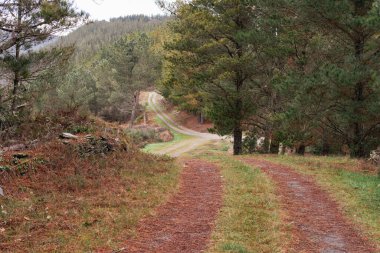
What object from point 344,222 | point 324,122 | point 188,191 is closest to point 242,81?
point 324,122

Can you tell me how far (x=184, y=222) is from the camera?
8.60 metres

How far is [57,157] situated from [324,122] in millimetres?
12693

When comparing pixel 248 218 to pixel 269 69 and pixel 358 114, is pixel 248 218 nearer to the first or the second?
pixel 358 114

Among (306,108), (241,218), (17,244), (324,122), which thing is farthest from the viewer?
(324,122)

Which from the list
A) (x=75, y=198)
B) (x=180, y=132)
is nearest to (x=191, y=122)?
(x=180, y=132)

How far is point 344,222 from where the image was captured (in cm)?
889

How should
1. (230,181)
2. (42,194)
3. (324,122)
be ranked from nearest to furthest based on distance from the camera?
(42,194) → (230,181) → (324,122)

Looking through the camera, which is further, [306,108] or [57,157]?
[306,108]

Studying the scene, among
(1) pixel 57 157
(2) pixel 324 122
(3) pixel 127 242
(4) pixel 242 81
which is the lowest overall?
(3) pixel 127 242

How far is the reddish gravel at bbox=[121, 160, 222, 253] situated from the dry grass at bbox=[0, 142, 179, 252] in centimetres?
29

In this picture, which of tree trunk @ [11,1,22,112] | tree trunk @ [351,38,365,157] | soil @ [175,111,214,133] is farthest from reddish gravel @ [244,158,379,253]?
soil @ [175,111,214,133]

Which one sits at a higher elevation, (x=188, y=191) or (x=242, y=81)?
(x=242, y=81)

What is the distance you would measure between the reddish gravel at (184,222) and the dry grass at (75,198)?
294 mm

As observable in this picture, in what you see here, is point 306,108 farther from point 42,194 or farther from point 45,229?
point 45,229
